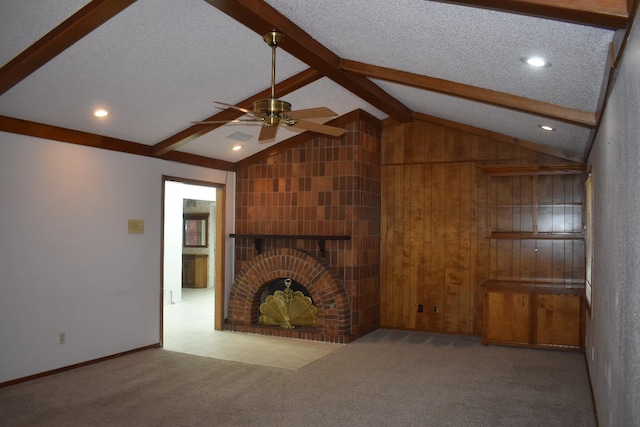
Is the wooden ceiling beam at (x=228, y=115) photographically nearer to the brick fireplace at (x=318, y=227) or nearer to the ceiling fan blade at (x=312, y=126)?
the ceiling fan blade at (x=312, y=126)

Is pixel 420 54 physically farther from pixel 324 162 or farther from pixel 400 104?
pixel 324 162

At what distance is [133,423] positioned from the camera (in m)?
3.67

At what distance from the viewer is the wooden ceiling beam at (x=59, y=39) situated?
3141 millimetres

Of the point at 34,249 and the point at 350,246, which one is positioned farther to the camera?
the point at 350,246

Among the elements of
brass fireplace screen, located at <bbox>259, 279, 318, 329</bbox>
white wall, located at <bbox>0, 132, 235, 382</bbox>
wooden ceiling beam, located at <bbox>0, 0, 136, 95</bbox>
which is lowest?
brass fireplace screen, located at <bbox>259, 279, 318, 329</bbox>

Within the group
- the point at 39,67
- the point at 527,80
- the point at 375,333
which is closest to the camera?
the point at 527,80

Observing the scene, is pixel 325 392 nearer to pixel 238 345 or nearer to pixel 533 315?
pixel 238 345

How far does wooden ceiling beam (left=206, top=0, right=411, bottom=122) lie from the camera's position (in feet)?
11.1

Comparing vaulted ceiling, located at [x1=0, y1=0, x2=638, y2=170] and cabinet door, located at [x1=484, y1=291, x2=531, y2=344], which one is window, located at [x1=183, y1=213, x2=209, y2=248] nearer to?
vaulted ceiling, located at [x1=0, y1=0, x2=638, y2=170]

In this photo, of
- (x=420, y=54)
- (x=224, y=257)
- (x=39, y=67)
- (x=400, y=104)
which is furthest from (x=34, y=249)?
(x=400, y=104)

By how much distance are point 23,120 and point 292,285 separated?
12.0 feet

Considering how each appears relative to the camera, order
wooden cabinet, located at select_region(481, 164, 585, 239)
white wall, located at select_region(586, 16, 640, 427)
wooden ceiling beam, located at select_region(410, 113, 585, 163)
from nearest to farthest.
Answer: white wall, located at select_region(586, 16, 640, 427) < wooden ceiling beam, located at select_region(410, 113, 585, 163) < wooden cabinet, located at select_region(481, 164, 585, 239)

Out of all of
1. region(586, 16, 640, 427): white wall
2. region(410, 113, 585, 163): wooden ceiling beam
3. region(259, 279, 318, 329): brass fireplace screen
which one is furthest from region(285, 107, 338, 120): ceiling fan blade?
region(259, 279, 318, 329): brass fireplace screen

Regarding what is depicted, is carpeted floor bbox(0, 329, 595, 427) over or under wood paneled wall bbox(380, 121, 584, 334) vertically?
under
